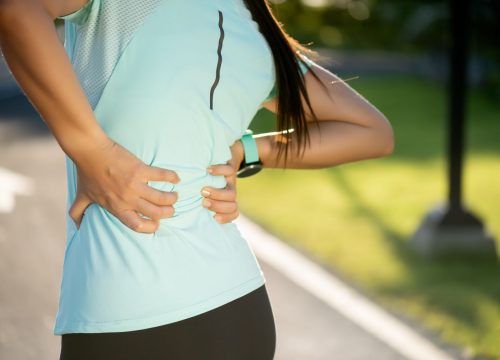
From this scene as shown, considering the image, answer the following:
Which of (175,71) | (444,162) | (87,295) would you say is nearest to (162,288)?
(87,295)

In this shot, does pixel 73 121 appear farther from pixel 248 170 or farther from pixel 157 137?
pixel 248 170

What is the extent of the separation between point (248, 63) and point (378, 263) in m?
4.81

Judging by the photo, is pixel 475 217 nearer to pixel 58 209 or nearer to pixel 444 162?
pixel 58 209

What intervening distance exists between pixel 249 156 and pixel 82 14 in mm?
637

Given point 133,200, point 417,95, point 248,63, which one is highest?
point 248,63

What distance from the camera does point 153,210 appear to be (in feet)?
5.73

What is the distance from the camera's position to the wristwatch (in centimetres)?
220

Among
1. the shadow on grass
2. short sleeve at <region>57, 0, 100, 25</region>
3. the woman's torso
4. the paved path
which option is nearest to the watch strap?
the woman's torso

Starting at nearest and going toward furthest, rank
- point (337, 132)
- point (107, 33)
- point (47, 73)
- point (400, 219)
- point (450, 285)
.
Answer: point (47, 73) → point (107, 33) → point (337, 132) → point (450, 285) → point (400, 219)

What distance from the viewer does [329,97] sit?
6.95ft

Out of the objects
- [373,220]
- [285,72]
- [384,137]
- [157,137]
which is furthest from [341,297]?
[157,137]

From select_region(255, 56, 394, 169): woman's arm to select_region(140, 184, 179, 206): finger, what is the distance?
0.42 meters

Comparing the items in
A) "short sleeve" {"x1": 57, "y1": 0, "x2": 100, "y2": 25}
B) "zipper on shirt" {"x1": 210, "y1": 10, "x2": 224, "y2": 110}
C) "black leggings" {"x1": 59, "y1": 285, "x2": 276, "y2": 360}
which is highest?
"short sleeve" {"x1": 57, "y1": 0, "x2": 100, "y2": 25}

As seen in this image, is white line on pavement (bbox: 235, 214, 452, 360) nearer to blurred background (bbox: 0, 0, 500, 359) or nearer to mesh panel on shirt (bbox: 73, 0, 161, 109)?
blurred background (bbox: 0, 0, 500, 359)
